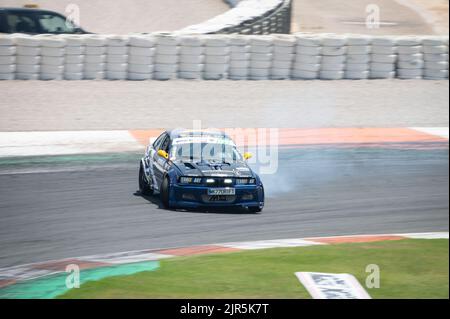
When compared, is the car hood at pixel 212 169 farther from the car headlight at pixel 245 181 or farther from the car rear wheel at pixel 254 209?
the car rear wheel at pixel 254 209

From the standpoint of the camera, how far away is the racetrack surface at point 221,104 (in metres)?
19.6

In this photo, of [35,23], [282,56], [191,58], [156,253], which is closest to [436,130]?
[282,56]

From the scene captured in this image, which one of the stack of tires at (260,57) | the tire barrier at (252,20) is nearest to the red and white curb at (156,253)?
the stack of tires at (260,57)

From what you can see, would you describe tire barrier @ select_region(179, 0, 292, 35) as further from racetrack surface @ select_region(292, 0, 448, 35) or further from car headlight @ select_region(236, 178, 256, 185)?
car headlight @ select_region(236, 178, 256, 185)

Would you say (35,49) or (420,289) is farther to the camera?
(35,49)

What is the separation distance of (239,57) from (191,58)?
1.07 m

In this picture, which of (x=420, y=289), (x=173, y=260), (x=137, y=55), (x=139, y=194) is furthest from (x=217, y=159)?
(x=137, y=55)

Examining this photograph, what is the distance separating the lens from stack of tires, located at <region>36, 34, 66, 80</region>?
66.6 feet

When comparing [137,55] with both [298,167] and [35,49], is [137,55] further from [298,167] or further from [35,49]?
[298,167]

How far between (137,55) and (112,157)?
5.21 metres

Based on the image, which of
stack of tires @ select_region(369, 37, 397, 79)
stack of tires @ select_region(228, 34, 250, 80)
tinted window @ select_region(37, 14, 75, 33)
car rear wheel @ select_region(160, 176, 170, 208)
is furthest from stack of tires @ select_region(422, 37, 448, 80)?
car rear wheel @ select_region(160, 176, 170, 208)

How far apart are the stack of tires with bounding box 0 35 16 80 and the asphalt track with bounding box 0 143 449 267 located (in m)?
5.01
